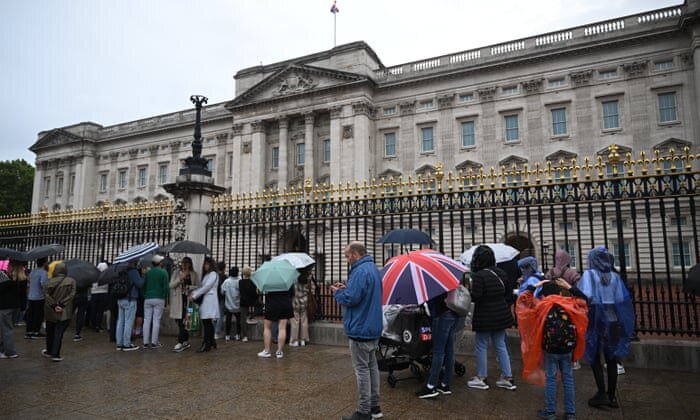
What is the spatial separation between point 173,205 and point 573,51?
98.1 ft

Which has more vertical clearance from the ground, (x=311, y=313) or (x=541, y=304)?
(x=541, y=304)

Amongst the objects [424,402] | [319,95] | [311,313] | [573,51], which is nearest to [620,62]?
[573,51]

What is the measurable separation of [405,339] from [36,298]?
8.91m

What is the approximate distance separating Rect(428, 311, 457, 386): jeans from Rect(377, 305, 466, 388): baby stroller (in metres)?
0.29

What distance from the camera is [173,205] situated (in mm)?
11914

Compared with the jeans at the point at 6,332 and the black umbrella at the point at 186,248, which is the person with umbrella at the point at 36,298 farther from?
the black umbrella at the point at 186,248

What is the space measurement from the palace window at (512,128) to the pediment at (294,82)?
1153 centimetres

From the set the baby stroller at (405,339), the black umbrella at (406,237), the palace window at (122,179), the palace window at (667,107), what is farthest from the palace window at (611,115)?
the palace window at (122,179)

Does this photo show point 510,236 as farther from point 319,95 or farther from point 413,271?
point 413,271

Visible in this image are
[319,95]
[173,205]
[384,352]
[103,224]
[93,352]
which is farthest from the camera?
[319,95]

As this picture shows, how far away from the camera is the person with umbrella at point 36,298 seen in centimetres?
984

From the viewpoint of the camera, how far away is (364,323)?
4758 millimetres

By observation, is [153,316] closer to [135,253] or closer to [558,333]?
[135,253]

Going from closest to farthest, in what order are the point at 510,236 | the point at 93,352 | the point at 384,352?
the point at 384,352 → the point at 93,352 → the point at 510,236
